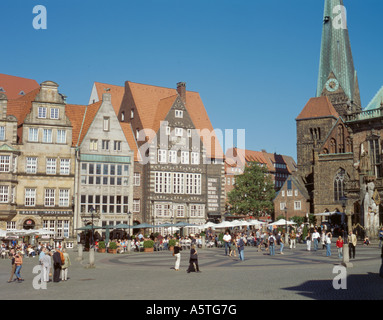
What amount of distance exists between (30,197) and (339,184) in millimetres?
50077

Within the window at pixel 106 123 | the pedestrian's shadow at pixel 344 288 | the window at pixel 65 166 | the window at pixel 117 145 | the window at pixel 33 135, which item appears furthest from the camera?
the window at pixel 117 145

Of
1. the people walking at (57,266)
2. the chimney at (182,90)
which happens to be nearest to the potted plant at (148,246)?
the people walking at (57,266)

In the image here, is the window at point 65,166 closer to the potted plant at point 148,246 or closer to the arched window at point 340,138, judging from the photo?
the potted plant at point 148,246

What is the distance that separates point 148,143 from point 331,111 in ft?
182

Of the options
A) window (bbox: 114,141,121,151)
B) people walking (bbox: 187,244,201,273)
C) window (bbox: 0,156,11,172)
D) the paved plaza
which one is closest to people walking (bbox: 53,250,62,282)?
the paved plaza

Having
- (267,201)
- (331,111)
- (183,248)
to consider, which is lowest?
(183,248)

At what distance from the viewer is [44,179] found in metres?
53.1

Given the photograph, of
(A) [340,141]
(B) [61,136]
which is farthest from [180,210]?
(A) [340,141]

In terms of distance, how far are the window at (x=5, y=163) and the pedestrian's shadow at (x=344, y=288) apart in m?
38.6

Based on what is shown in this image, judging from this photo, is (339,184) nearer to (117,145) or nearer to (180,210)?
(180,210)

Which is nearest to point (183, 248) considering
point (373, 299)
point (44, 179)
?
point (44, 179)

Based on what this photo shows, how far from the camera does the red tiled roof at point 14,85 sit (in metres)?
69.2

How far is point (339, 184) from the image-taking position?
82.8 m
